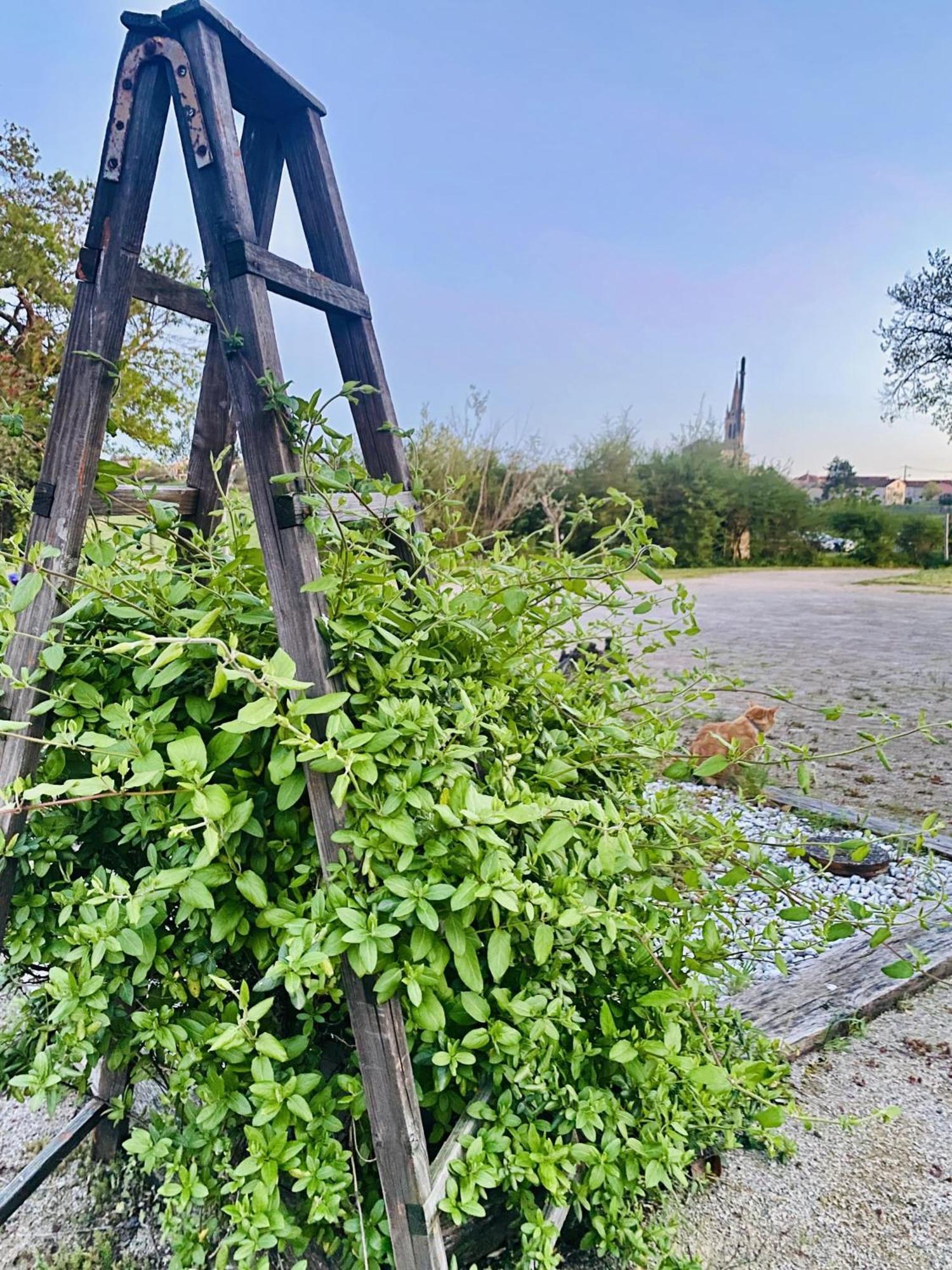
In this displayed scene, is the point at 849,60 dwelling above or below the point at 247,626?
above

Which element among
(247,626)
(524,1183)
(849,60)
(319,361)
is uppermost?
(849,60)

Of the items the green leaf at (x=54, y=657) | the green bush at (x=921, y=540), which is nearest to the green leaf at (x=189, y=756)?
the green leaf at (x=54, y=657)

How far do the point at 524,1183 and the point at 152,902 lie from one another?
621 millimetres

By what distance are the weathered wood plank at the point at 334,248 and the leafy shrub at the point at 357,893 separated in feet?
0.81

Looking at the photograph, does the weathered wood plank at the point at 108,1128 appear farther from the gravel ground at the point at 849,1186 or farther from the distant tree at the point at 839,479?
the distant tree at the point at 839,479

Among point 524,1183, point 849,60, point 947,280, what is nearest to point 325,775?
point 524,1183

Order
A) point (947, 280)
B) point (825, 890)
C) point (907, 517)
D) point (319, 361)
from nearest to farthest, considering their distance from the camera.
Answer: point (319, 361)
point (825, 890)
point (947, 280)
point (907, 517)

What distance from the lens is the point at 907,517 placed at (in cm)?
1992

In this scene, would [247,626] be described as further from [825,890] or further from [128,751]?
[825,890]

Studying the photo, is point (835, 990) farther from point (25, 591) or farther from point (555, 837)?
point (25, 591)

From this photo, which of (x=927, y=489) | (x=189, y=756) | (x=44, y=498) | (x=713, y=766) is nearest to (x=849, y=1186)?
(x=713, y=766)

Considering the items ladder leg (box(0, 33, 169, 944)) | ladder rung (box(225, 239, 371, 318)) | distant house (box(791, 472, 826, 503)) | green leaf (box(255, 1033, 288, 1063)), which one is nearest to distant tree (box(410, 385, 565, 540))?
distant house (box(791, 472, 826, 503))

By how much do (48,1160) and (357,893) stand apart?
3.14 feet

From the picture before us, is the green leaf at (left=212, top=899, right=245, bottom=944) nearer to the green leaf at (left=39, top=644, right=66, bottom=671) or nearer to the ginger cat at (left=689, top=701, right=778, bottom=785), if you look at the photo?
the green leaf at (left=39, top=644, right=66, bottom=671)
